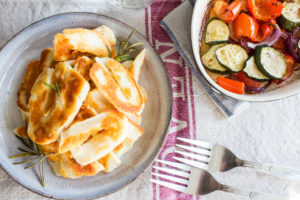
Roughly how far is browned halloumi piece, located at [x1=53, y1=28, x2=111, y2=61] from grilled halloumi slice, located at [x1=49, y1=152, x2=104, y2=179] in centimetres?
40

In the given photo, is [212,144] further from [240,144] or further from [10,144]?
[10,144]

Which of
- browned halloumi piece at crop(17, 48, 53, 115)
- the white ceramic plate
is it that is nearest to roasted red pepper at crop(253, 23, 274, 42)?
the white ceramic plate

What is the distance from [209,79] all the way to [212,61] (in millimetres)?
172

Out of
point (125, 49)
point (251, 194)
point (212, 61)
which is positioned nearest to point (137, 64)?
point (125, 49)

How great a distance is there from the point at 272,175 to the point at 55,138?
3.32ft

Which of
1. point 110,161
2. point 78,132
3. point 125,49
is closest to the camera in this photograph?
point 78,132

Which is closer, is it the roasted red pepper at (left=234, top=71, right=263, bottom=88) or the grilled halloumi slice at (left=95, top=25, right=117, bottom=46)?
the grilled halloumi slice at (left=95, top=25, right=117, bottom=46)

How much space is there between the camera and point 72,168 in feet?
4.14

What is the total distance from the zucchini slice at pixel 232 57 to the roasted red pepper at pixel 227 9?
146mm

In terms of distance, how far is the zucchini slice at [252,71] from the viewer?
1446 millimetres

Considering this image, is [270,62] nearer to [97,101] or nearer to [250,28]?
[250,28]

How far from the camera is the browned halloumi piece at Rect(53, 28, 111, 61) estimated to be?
1248 mm

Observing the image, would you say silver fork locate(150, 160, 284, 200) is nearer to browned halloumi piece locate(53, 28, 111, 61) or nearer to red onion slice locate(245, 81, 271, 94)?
red onion slice locate(245, 81, 271, 94)

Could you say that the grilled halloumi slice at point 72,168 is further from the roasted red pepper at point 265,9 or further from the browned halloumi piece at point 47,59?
the roasted red pepper at point 265,9
